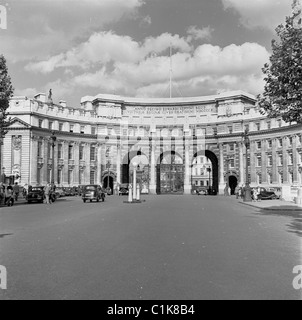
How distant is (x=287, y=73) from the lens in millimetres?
16703

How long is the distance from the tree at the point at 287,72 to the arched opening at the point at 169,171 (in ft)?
163

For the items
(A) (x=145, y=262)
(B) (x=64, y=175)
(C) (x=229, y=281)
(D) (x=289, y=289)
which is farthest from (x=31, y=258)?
(B) (x=64, y=175)

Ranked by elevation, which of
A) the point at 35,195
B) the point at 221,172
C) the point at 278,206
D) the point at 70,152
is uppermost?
the point at 70,152

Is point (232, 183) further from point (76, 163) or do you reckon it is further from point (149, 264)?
point (149, 264)

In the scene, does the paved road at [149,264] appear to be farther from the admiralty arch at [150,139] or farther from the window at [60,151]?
the window at [60,151]

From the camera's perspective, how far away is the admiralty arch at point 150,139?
65.9 metres

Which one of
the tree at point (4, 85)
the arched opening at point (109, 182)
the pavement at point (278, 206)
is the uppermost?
the tree at point (4, 85)

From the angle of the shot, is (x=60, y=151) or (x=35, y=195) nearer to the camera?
(x=35, y=195)

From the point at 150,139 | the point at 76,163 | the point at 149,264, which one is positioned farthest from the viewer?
the point at 150,139

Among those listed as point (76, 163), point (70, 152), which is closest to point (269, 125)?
point (76, 163)

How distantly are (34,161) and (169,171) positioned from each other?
1591 inches

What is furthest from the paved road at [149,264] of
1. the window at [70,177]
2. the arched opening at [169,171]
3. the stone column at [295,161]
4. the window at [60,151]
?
the window at [70,177]

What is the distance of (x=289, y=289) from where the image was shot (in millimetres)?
5980
